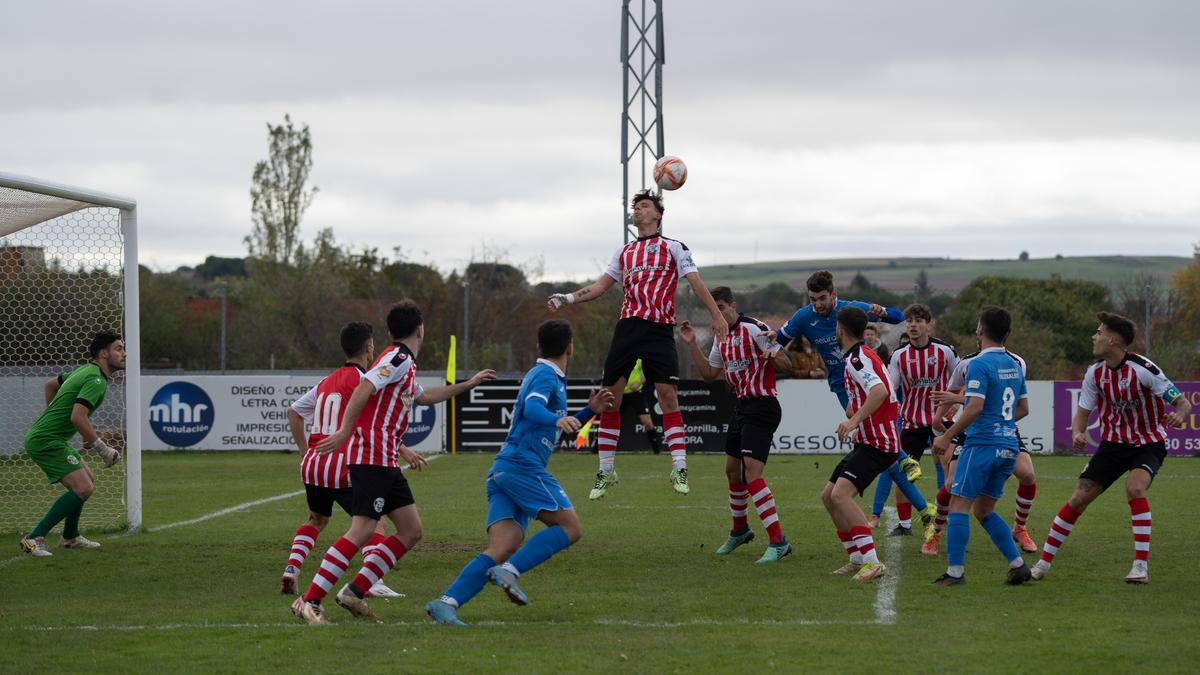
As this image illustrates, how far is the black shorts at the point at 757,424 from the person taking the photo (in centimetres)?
1160

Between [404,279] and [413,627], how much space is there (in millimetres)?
41139

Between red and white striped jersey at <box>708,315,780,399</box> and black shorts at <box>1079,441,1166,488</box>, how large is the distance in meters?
2.73

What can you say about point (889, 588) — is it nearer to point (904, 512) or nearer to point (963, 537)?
point (963, 537)

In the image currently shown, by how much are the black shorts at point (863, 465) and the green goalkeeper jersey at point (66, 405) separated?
22.8 feet

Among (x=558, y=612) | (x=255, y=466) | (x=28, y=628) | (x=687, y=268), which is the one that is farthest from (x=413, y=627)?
(x=255, y=466)

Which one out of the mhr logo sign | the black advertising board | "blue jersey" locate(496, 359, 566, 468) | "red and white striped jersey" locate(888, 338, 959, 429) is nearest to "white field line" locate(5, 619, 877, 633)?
"blue jersey" locate(496, 359, 566, 468)

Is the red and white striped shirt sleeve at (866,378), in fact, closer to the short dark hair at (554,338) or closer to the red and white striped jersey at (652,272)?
the red and white striped jersey at (652,272)

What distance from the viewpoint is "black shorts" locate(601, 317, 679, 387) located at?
11.6 metres

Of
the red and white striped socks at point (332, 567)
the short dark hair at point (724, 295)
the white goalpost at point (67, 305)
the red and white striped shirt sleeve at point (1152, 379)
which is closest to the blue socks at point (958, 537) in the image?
the red and white striped shirt sleeve at point (1152, 379)

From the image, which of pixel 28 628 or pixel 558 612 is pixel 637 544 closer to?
pixel 558 612

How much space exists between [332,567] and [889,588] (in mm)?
4156

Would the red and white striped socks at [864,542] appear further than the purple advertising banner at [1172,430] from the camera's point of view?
No

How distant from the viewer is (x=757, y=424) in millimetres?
11648

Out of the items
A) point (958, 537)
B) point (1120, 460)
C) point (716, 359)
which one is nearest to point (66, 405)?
point (716, 359)
